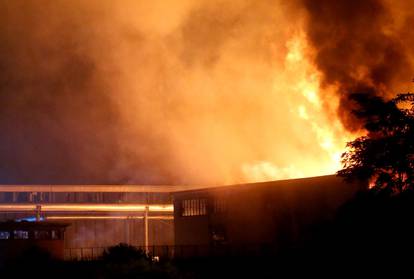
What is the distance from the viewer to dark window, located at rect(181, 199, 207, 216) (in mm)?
58450

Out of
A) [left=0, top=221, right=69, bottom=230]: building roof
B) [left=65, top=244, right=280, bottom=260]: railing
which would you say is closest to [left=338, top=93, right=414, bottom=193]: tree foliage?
[left=65, top=244, right=280, bottom=260]: railing

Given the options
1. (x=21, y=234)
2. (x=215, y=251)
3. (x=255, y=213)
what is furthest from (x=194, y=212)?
(x=21, y=234)

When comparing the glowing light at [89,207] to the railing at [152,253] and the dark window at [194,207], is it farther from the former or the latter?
the dark window at [194,207]

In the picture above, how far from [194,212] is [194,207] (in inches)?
21.0

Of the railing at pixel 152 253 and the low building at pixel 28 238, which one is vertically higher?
the low building at pixel 28 238

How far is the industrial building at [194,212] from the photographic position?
5000 centimetres

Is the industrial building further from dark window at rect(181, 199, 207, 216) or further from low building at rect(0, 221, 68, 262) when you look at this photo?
low building at rect(0, 221, 68, 262)

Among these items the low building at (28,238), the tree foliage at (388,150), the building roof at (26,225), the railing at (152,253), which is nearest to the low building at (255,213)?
the railing at (152,253)

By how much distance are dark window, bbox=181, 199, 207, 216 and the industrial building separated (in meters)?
0.04

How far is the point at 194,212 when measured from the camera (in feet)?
194

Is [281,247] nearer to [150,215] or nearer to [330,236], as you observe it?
[330,236]

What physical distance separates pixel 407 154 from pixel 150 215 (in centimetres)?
5151

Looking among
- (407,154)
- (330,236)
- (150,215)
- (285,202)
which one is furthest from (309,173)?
(407,154)

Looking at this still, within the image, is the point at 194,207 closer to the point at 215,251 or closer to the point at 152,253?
the point at 215,251
